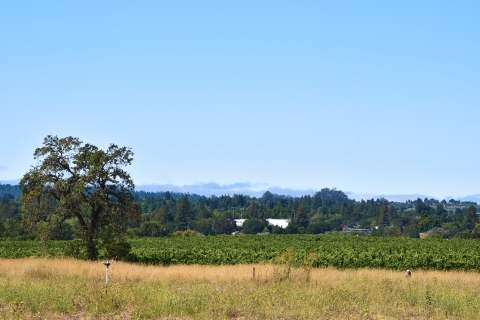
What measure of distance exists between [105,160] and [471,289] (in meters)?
20.7

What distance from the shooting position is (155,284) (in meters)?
21.8

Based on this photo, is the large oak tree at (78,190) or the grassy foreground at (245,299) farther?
the large oak tree at (78,190)

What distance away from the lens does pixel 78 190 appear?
33.2 metres

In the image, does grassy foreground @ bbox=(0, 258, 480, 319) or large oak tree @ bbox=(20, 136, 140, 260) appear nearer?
grassy foreground @ bbox=(0, 258, 480, 319)

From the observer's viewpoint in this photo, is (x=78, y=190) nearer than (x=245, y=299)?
No

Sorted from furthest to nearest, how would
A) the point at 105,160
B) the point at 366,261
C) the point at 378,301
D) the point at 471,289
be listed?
1. the point at 366,261
2. the point at 105,160
3. the point at 471,289
4. the point at 378,301

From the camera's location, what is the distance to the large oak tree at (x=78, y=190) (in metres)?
33.6

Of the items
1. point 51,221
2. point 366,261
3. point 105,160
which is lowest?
point 366,261

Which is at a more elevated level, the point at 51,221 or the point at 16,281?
the point at 51,221

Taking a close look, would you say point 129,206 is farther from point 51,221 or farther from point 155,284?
point 155,284

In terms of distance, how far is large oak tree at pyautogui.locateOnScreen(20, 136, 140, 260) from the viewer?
33625mm

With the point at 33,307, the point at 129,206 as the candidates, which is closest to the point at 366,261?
the point at 129,206

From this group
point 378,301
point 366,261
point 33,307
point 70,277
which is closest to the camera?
point 33,307

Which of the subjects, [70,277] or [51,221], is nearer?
[70,277]
